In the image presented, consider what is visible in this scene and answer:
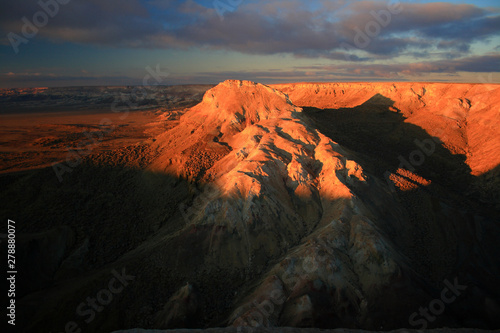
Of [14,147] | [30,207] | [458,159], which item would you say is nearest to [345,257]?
[30,207]

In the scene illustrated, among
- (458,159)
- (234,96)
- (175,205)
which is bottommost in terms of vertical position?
(458,159)

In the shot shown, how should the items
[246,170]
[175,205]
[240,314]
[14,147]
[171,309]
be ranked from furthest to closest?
[14,147], [175,205], [246,170], [171,309], [240,314]

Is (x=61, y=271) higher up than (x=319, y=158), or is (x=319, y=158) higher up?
(x=319, y=158)

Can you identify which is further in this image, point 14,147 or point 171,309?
point 14,147

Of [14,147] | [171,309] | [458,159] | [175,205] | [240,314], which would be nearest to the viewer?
[240,314]

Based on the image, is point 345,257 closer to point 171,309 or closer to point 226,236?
point 226,236

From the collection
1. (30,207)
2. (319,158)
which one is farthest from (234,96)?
(30,207)
